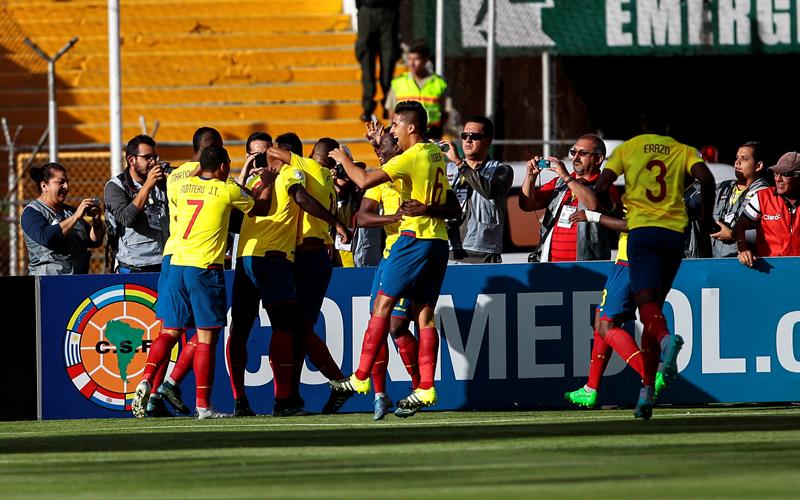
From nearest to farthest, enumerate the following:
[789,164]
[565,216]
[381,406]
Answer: [381,406] → [789,164] → [565,216]

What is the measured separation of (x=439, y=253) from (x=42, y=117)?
564 inches

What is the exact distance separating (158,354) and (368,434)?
2.56 m

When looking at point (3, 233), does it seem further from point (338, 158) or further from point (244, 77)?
point (338, 158)

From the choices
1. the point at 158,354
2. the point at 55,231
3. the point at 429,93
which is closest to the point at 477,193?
the point at 158,354

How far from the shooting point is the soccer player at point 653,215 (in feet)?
34.9

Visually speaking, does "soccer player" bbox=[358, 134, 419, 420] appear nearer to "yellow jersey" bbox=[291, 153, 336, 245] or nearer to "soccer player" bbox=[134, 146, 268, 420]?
"yellow jersey" bbox=[291, 153, 336, 245]

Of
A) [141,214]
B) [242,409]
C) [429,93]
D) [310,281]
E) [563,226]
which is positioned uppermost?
[429,93]

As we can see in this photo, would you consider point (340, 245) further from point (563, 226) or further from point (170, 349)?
point (170, 349)

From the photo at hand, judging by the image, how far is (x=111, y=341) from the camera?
1280 cm

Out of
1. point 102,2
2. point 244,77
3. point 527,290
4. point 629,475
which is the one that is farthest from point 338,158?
point 102,2

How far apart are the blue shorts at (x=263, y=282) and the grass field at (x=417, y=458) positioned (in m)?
1.01

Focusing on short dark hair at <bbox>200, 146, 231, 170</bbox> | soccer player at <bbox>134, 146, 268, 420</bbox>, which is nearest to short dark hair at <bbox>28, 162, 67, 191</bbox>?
soccer player at <bbox>134, 146, 268, 420</bbox>

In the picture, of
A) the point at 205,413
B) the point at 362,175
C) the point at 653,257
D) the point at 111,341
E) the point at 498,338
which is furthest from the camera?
the point at 111,341

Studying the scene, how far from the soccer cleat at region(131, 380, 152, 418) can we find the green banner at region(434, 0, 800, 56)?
38.9ft
